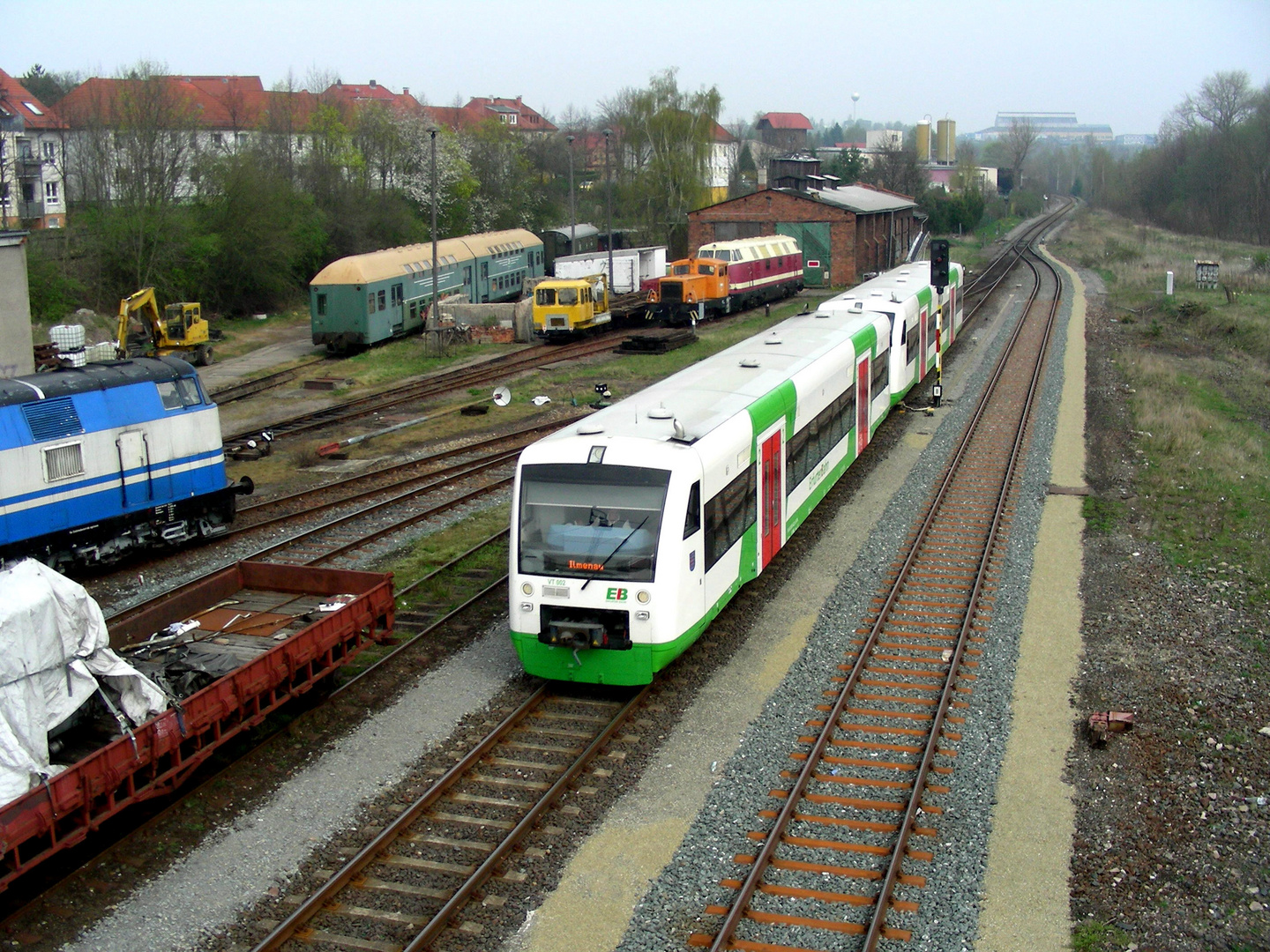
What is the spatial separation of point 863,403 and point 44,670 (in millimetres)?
14626

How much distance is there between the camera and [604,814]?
9.26 metres

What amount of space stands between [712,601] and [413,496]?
8.86m

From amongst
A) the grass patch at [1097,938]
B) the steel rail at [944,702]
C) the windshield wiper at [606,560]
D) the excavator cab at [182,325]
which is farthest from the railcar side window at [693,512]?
the excavator cab at [182,325]

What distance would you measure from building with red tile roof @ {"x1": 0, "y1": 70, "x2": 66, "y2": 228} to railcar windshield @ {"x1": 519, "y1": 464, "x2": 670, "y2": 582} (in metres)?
47.9

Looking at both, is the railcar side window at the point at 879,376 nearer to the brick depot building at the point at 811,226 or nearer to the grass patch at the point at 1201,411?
the grass patch at the point at 1201,411

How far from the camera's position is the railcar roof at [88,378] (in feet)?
48.2

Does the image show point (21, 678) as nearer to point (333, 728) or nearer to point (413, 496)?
point (333, 728)

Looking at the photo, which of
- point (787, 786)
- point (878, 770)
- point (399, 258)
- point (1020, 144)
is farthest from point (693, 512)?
point (1020, 144)

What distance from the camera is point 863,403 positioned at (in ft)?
65.7

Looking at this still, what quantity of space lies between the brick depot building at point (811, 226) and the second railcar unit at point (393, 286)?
13435 mm

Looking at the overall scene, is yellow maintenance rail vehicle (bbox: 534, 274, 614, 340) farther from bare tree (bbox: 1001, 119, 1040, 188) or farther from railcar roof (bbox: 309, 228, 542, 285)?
bare tree (bbox: 1001, 119, 1040, 188)

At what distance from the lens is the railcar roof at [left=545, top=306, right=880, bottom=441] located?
1223 centimetres

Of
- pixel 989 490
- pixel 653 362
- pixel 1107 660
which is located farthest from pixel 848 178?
pixel 1107 660

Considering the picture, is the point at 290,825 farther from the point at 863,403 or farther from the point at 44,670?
the point at 863,403
